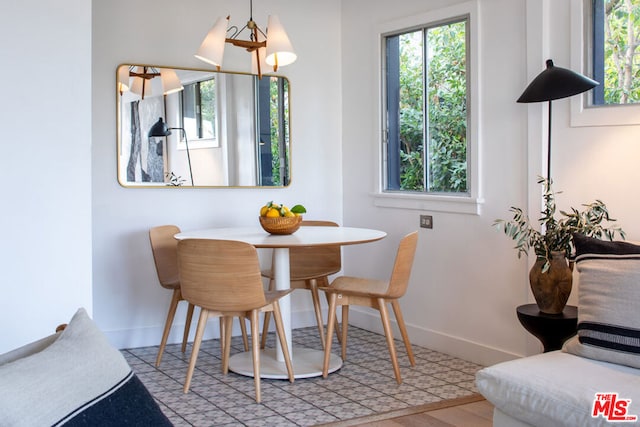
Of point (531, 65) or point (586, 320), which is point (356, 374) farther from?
point (531, 65)

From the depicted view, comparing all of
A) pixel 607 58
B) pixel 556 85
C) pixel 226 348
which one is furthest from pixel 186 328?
pixel 607 58

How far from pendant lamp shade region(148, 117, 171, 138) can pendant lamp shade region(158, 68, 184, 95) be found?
0.68 ft

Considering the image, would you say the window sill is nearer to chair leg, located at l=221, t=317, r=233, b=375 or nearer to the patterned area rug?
the patterned area rug

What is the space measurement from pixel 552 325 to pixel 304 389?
1359 millimetres

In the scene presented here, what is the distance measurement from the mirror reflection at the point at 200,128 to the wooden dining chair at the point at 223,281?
127 centimetres

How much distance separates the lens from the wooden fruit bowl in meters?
4.07

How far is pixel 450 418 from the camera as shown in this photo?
338 centimetres

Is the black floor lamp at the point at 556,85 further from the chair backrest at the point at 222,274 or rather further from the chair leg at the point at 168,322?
the chair leg at the point at 168,322

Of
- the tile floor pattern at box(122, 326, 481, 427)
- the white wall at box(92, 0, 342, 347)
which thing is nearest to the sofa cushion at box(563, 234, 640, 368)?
the tile floor pattern at box(122, 326, 481, 427)

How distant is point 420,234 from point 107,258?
6.84 feet

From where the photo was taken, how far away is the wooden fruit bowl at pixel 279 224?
13.3 feet

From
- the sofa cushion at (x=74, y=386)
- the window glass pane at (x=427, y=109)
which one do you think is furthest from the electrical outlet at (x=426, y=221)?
the sofa cushion at (x=74, y=386)

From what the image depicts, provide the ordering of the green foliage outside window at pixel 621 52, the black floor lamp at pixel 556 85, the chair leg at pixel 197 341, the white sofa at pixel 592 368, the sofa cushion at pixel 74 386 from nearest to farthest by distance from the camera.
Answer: the sofa cushion at pixel 74 386
the white sofa at pixel 592 368
the black floor lamp at pixel 556 85
the green foliage outside window at pixel 621 52
the chair leg at pixel 197 341

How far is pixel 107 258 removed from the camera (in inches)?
185
